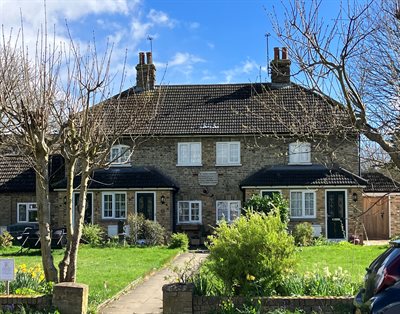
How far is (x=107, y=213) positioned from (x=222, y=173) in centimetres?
636

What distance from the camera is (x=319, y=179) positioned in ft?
95.7

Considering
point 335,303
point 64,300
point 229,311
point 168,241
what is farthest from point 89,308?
point 168,241

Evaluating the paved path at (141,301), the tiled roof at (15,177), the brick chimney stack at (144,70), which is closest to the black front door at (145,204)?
the tiled roof at (15,177)

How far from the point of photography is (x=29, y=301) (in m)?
10.2

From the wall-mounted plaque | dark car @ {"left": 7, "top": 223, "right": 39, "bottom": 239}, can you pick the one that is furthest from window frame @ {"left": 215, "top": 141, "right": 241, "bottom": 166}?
dark car @ {"left": 7, "top": 223, "right": 39, "bottom": 239}

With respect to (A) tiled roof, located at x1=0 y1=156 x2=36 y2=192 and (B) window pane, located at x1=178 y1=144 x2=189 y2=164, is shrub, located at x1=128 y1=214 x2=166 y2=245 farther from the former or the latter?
(A) tiled roof, located at x1=0 y1=156 x2=36 y2=192

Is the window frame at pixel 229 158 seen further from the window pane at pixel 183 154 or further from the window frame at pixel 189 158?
the window pane at pixel 183 154

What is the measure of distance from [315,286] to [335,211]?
63.5 feet

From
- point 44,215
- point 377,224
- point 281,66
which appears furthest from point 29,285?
point 377,224

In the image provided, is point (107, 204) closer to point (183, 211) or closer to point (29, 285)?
point (183, 211)

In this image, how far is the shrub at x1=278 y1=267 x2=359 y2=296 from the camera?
10.5 metres

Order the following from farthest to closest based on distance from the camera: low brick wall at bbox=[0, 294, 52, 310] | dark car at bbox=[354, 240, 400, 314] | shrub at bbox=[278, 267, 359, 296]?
shrub at bbox=[278, 267, 359, 296]
low brick wall at bbox=[0, 294, 52, 310]
dark car at bbox=[354, 240, 400, 314]

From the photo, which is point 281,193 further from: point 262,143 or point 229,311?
point 229,311

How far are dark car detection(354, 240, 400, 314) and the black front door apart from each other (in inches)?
894
